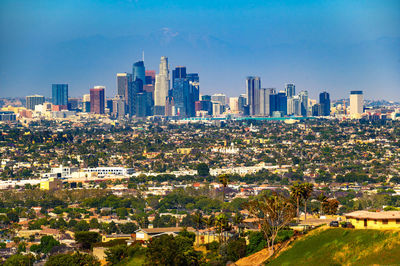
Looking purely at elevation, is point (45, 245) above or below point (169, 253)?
below

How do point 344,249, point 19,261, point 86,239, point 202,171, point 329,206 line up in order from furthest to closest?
1. point 202,171
2. point 329,206
3. point 86,239
4. point 19,261
5. point 344,249

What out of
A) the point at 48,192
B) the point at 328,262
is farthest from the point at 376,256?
the point at 48,192

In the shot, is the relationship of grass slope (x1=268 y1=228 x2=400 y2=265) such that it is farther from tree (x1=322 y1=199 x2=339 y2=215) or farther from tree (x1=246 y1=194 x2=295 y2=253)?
tree (x1=322 y1=199 x2=339 y2=215)

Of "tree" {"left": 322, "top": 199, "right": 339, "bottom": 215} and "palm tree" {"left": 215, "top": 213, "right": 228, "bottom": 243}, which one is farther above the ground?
"tree" {"left": 322, "top": 199, "right": 339, "bottom": 215}

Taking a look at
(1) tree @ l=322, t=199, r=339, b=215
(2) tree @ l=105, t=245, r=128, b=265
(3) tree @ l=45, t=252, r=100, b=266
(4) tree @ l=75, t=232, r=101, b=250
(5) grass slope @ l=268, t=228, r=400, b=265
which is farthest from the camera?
(1) tree @ l=322, t=199, r=339, b=215

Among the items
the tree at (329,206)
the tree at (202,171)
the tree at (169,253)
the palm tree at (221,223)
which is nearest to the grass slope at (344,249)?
the tree at (169,253)

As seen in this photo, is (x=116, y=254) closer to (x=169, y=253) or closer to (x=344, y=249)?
(x=169, y=253)

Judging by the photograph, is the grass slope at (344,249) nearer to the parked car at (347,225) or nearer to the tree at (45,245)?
the parked car at (347,225)

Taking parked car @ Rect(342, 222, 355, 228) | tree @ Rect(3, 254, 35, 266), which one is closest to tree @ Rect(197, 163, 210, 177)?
tree @ Rect(3, 254, 35, 266)

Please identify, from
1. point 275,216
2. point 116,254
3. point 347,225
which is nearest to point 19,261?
point 116,254

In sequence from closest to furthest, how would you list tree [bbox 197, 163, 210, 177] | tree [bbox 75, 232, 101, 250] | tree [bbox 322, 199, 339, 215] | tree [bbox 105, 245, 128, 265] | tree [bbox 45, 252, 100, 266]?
tree [bbox 45, 252, 100, 266] → tree [bbox 105, 245, 128, 265] → tree [bbox 75, 232, 101, 250] → tree [bbox 322, 199, 339, 215] → tree [bbox 197, 163, 210, 177]
